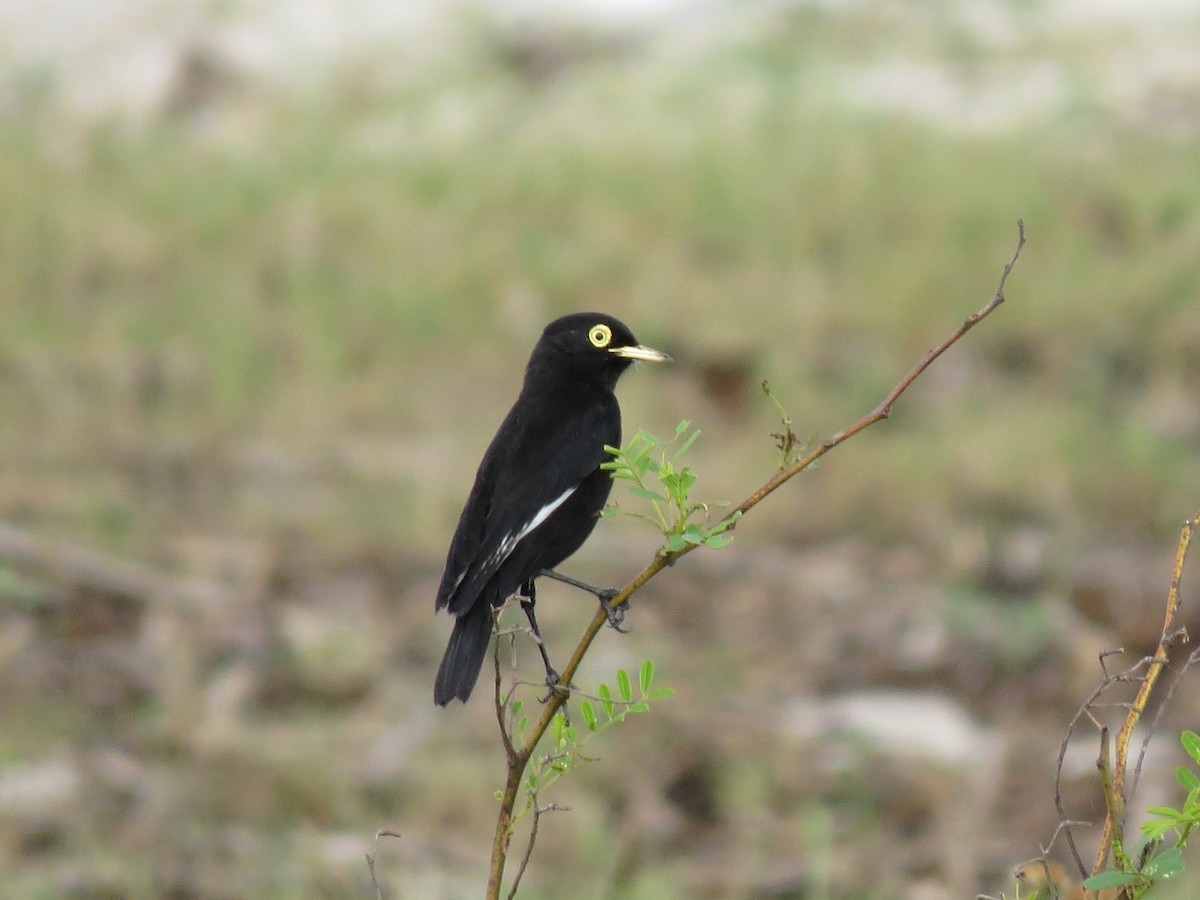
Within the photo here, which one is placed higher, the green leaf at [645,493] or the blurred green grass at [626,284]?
the blurred green grass at [626,284]

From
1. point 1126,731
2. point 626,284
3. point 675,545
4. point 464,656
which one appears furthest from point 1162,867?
point 626,284

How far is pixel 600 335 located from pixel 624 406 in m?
6.54

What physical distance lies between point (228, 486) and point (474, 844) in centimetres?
332

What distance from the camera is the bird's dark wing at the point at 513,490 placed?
2715 millimetres

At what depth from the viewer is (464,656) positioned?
261 cm

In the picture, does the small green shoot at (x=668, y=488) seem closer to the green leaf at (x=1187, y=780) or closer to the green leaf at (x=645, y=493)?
the green leaf at (x=645, y=493)

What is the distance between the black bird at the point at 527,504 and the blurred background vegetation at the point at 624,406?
2439 mm

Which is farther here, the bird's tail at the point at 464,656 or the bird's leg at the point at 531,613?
the bird's leg at the point at 531,613

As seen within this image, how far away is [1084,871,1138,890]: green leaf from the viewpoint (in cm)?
174

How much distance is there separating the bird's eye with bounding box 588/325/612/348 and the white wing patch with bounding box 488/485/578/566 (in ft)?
0.87

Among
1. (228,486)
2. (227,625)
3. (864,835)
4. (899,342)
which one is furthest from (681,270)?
(864,835)

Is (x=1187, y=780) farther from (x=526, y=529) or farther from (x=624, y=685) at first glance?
(x=526, y=529)

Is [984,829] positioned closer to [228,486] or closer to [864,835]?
[864,835]

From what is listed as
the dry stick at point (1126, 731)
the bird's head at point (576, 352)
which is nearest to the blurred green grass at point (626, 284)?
the bird's head at point (576, 352)
